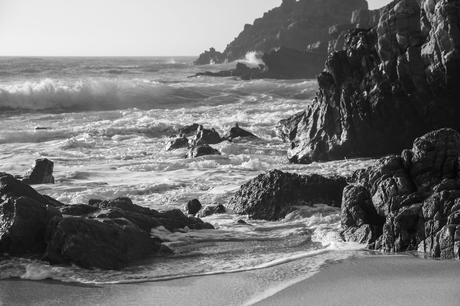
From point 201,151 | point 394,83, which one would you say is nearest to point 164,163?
point 201,151

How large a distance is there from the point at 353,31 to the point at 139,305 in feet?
45.3

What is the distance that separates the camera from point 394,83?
1702 cm

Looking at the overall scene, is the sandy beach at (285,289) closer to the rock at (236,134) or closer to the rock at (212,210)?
the rock at (212,210)

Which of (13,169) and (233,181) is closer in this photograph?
(233,181)

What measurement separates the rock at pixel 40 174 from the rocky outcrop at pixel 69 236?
6538 mm

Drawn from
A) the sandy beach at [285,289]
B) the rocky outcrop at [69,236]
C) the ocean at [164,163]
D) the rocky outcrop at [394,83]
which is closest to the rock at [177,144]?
the ocean at [164,163]

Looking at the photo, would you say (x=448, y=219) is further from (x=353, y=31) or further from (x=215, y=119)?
(x=215, y=119)

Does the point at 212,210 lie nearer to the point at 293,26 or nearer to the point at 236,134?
the point at 236,134

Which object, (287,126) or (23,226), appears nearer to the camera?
(23,226)

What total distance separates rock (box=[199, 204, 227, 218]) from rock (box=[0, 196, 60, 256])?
3719 millimetres

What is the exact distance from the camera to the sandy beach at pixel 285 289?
7133 mm

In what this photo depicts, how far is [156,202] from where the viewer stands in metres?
14.2

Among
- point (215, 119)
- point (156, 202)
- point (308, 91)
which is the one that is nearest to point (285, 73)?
point (308, 91)

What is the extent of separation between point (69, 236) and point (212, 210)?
4235 millimetres
